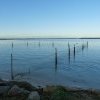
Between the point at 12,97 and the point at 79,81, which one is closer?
the point at 12,97

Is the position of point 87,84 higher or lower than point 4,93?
lower

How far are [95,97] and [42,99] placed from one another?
3.05 m

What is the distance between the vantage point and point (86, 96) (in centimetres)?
1247

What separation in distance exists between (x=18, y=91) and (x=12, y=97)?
0.51 metres

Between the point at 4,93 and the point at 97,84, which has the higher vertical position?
the point at 4,93

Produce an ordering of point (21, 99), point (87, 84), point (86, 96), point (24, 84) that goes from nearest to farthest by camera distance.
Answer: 1. point (21, 99)
2. point (86, 96)
3. point (24, 84)
4. point (87, 84)

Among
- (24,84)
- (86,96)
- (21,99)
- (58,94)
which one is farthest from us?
(24,84)

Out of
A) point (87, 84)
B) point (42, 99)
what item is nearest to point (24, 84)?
point (42, 99)

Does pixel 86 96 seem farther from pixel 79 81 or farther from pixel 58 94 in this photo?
pixel 79 81

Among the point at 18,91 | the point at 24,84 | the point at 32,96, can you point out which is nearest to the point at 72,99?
the point at 32,96

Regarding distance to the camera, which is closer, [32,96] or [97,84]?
[32,96]

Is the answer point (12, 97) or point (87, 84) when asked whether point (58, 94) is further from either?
point (87, 84)

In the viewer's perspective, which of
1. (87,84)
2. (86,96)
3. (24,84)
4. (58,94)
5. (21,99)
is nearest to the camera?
(58,94)

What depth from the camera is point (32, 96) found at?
10.6m
